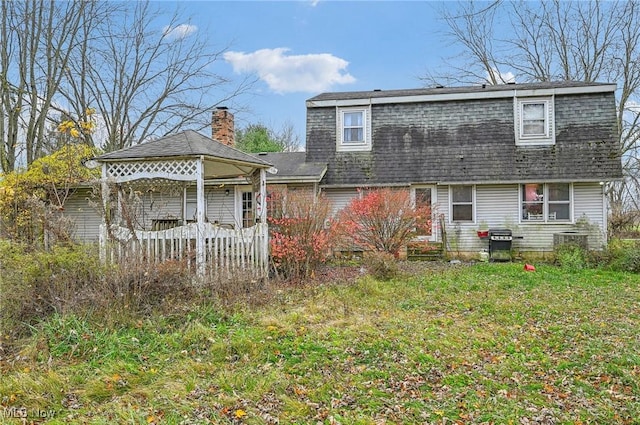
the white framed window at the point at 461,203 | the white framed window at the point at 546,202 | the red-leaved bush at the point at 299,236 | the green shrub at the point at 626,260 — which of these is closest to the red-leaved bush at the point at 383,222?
the red-leaved bush at the point at 299,236

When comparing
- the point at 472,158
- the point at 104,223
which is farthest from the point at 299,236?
the point at 472,158

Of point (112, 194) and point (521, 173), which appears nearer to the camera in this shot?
point (112, 194)

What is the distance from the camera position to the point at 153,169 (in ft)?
26.8

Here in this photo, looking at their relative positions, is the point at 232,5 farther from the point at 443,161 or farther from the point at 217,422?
the point at 217,422

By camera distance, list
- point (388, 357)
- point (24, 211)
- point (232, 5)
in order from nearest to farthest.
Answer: point (388, 357) < point (232, 5) < point (24, 211)

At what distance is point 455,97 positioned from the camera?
1438 centimetres

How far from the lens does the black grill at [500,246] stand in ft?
41.0

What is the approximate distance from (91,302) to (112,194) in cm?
470

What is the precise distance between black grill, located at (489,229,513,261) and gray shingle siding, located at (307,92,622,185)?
6.04 ft

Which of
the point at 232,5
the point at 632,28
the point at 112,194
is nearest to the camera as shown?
the point at 112,194

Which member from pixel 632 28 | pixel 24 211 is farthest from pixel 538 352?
pixel 632 28

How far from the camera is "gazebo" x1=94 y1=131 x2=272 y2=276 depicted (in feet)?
24.9

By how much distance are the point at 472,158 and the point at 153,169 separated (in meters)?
10.1

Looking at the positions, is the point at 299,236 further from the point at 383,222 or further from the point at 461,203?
the point at 461,203
